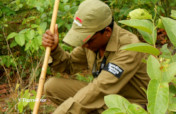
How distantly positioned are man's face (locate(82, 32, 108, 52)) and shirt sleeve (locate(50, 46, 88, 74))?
0.36m

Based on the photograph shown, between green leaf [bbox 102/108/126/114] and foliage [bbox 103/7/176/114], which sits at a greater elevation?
foliage [bbox 103/7/176/114]

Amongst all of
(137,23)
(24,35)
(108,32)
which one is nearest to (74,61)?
(108,32)

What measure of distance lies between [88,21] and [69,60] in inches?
28.2

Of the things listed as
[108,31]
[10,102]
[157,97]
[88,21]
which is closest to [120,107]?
[157,97]

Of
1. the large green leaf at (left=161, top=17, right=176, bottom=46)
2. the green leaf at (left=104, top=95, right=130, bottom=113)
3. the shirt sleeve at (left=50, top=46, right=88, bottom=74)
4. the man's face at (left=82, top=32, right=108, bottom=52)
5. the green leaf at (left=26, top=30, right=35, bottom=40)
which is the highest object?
the large green leaf at (left=161, top=17, right=176, bottom=46)

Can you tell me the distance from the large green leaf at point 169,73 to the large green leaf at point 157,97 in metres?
0.03

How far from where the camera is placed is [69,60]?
2.49m

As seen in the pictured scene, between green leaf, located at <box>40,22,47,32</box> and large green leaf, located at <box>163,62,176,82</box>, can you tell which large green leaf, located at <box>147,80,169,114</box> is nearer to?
large green leaf, located at <box>163,62,176,82</box>

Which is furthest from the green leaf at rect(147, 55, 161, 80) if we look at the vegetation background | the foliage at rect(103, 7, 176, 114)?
the vegetation background

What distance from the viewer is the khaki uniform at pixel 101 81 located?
5.91 feet

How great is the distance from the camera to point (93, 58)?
2.23 metres

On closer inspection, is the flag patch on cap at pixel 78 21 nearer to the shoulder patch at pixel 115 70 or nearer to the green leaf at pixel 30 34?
the shoulder patch at pixel 115 70

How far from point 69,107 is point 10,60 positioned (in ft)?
6.37

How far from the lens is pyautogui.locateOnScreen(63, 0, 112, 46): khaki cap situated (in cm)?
186
